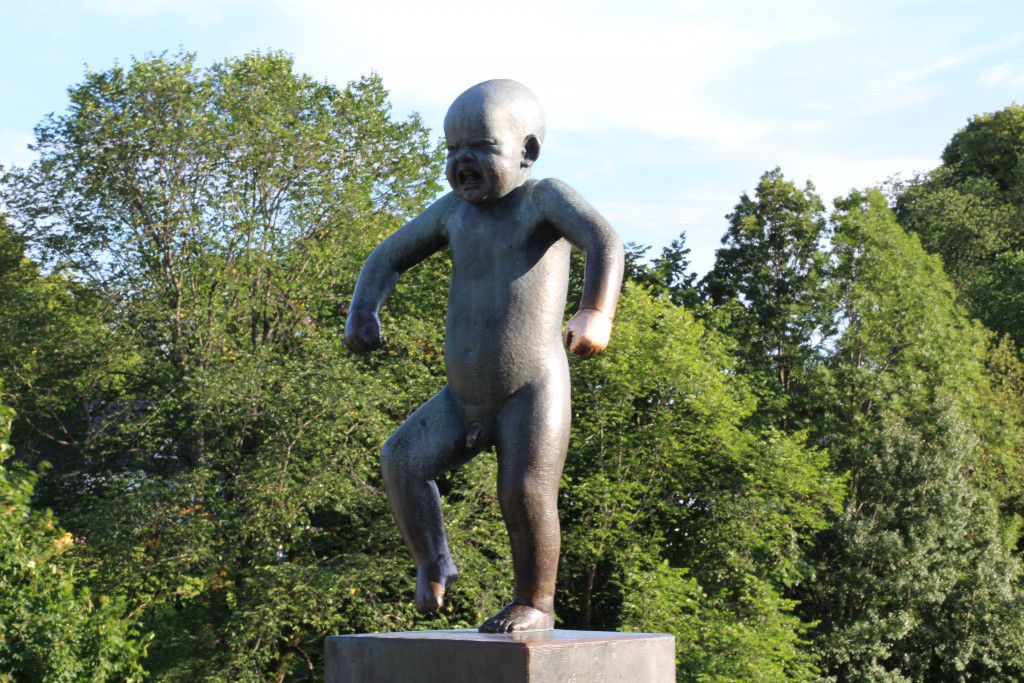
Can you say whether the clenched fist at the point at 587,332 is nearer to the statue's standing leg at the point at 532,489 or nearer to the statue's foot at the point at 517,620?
the statue's standing leg at the point at 532,489

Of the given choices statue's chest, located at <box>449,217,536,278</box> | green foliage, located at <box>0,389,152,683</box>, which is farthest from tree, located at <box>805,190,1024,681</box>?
statue's chest, located at <box>449,217,536,278</box>

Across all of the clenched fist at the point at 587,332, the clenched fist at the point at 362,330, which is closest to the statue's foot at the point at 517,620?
the clenched fist at the point at 587,332

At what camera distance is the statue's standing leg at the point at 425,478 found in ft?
14.7

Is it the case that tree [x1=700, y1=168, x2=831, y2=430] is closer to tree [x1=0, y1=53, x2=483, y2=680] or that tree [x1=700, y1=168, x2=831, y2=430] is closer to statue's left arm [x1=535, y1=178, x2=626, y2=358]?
tree [x1=0, y1=53, x2=483, y2=680]

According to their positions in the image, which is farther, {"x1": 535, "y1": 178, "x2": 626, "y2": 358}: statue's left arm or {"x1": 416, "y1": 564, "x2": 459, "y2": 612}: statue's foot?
{"x1": 416, "y1": 564, "x2": 459, "y2": 612}: statue's foot

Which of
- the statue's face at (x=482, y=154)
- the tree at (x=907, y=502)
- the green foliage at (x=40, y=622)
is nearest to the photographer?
the statue's face at (x=482, y=154)

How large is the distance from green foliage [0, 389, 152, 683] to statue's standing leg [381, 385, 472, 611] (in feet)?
30.8

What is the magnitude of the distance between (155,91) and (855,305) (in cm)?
1459

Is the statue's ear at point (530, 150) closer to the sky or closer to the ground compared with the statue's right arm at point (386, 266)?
closer to the sky

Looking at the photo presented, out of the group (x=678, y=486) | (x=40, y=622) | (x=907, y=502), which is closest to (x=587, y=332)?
(x=40, y=622)

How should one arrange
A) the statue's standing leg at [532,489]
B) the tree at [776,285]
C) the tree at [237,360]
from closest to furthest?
1. the statue's standing leg at [532,489]
2. the tree at [237,360]
3. the tree at [776,285]

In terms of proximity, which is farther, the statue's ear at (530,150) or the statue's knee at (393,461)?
the statue's ear at (530,150)

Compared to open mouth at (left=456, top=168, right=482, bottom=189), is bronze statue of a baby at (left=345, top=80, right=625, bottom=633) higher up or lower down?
lower down

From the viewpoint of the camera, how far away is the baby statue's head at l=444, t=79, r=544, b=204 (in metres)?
4.48
